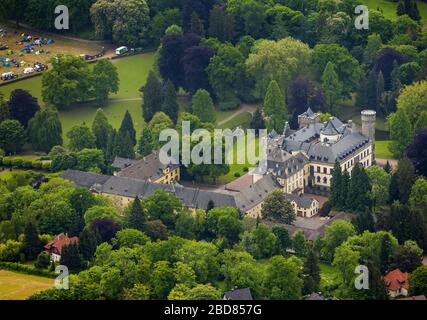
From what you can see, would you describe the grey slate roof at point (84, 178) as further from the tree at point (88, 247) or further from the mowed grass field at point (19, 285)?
the mowed grass field at point (19, 285)

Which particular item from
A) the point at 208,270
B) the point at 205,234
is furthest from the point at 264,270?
the point at 205,234

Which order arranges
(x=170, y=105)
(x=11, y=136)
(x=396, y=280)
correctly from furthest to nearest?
(x=170, y=105), (x=11, y=136), (x=396, y=280)

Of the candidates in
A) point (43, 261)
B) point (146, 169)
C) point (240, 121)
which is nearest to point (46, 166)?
point (146, 169)

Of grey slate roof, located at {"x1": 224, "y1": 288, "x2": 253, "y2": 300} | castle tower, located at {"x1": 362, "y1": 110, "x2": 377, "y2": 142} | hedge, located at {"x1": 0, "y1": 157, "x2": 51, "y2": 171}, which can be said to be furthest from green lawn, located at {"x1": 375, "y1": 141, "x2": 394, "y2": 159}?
grey slate roof, located at {"x1": 224, "y1": 288, "x2": 253, "y2": 300}

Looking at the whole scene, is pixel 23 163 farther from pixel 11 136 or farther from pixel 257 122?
pixel 257 122

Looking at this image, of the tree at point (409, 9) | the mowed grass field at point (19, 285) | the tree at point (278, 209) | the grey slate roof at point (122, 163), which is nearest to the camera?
the mowed grass field at point (19, 285)

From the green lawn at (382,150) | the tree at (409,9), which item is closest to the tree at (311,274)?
the green lawn at (382,150)
